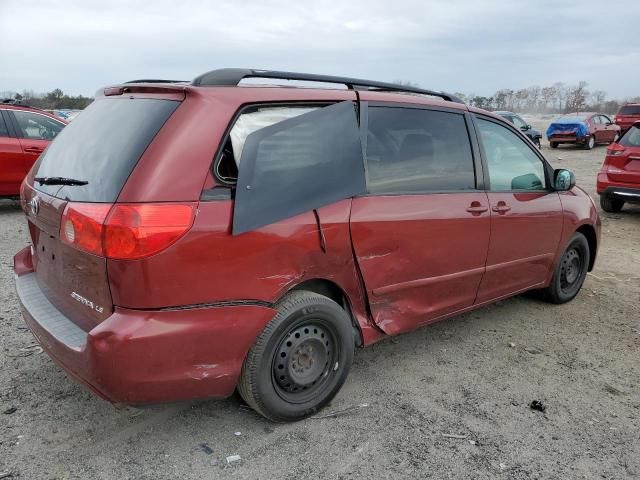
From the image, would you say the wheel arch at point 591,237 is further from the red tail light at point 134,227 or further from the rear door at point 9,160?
the rear door at point 9,160

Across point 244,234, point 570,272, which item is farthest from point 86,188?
point 570,272

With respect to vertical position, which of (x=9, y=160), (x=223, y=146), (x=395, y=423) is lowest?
(x=395, y=423)

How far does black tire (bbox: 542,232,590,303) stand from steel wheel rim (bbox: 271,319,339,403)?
2.65 m

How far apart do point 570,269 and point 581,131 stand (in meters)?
20.6

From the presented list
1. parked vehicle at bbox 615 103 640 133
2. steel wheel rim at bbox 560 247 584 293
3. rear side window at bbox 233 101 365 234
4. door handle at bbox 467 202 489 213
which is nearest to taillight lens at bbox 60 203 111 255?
rear side window at bbox 233 101 365 234

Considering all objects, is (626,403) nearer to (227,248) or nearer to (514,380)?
(514,380)

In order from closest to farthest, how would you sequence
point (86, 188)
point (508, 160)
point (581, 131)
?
point (86, 188), point (508, 160), point (581, 131)

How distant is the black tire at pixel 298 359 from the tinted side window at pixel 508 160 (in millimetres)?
1731

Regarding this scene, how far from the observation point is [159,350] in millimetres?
2357

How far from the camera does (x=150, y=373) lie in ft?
7.80

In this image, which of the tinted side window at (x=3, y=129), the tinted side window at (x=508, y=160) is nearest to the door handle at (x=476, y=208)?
the tinted side window at (x=508, y=160)

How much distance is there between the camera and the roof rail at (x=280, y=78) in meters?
2.69

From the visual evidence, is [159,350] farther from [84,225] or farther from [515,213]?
[515,213]

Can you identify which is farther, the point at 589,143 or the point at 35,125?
the point at 589,143
